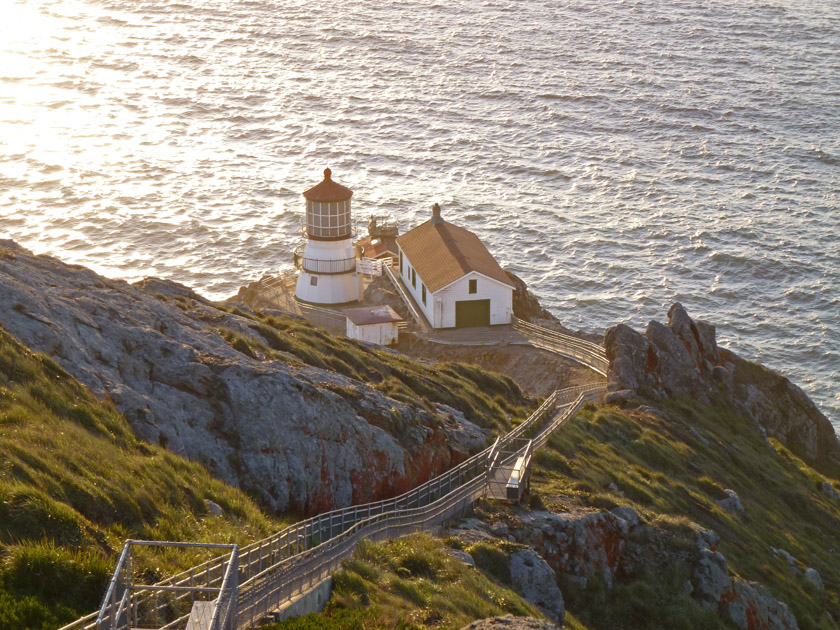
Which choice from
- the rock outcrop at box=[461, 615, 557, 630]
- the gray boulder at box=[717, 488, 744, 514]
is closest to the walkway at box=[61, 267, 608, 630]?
the rock outcrop at box=[461, 615, 557, 630]

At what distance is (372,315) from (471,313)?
5146mm

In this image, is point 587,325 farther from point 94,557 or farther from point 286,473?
point 94,557

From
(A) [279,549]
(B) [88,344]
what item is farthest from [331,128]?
(A) [279,549]

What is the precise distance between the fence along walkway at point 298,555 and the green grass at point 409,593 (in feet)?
1.55

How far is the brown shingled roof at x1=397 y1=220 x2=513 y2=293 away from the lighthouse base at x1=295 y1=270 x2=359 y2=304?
3.59m

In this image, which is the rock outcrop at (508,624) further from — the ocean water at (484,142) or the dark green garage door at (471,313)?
the ocean water at (484,142)

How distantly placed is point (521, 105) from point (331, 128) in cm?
2228

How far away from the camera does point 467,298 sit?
51.8m

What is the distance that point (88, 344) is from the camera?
76.9ft

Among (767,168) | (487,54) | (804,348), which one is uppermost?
(487,54)

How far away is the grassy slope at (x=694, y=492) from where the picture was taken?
997 inches

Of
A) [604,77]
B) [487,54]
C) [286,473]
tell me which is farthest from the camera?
[487,54]

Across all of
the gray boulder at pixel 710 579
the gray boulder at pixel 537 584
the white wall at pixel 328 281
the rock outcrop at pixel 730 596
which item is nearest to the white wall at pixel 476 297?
the white wall at pixel 328 281

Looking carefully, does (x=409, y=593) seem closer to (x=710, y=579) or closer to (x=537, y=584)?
(x=537, y=584)
